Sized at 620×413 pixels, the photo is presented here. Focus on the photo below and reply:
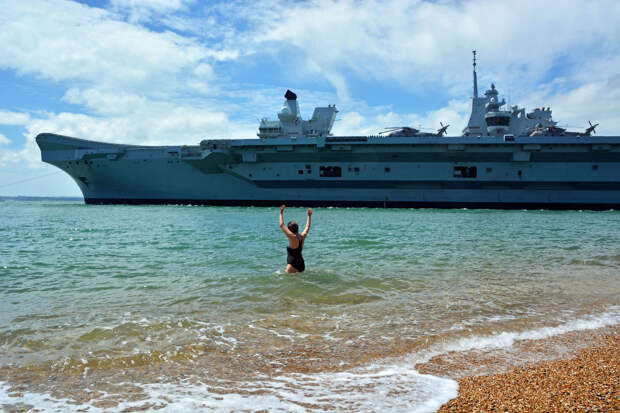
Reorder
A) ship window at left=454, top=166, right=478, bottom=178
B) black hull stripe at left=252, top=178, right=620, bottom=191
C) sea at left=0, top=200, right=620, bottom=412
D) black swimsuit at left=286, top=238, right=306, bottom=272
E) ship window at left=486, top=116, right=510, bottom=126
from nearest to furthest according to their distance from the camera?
1. sea at left=0, top=200, right=620, bottom=412
2. black swimsuit at left=286, top=238, right=306, bottom=272
3. black hull stripe at left=252, top=178, right=620, bottom=191
4. ship window at left=454, top=166, right=478, bottom=178
5. ship window at left=486, top=116, right=510, bottom=126

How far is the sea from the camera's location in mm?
2754

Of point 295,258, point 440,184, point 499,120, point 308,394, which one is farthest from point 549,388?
point 499,120

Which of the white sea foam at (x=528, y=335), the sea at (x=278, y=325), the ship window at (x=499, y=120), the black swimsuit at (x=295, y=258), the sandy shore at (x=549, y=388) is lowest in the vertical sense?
the white sea foam at (x=528, y=335)

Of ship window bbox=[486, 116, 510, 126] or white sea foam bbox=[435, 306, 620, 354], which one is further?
Result: ship window bbox=[486, 116, 510, 126]

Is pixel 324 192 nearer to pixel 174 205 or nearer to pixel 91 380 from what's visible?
pixel 174 205

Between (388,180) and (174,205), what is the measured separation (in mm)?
18410

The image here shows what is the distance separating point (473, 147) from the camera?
28.9m

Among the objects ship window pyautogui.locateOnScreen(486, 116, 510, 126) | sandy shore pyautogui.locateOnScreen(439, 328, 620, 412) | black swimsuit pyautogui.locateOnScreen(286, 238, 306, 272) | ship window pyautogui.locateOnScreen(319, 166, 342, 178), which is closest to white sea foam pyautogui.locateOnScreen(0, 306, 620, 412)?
sandy shore pyautogui.locateOnScreen(439, 328, 620, 412)

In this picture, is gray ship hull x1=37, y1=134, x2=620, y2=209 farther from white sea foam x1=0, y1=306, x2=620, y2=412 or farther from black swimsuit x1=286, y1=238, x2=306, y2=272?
white sea foam x1=0, y1=306, x2=620, y2=412

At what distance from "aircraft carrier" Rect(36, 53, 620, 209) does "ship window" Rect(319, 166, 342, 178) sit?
3.2 inches

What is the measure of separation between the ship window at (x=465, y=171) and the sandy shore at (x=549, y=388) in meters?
28.5

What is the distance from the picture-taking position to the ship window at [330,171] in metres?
31.3

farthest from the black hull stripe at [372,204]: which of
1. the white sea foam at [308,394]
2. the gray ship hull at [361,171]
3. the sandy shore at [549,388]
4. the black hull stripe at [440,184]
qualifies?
the white sea foam at [308,394]

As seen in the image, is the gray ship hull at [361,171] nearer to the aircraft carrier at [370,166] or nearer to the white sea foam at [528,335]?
the aircraft carrier at [370,166]
